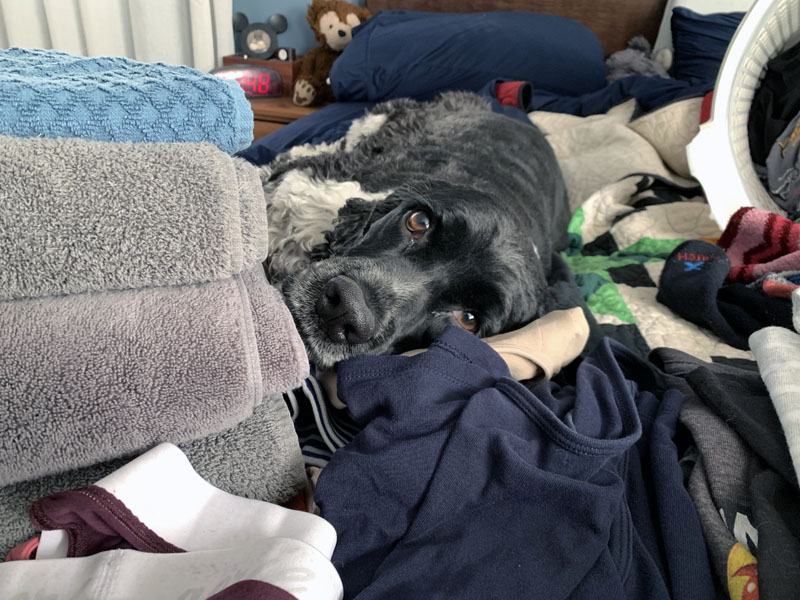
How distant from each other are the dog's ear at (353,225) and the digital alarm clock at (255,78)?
243 centimetres

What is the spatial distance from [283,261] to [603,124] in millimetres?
1839

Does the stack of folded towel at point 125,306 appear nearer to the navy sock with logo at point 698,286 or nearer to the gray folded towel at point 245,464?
the gray folded towel at point 245,464

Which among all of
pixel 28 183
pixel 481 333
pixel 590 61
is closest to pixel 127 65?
pixel 28 183

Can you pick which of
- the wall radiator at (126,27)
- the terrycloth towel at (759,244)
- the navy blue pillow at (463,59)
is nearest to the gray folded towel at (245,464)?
the terrycloth towel at (759,244)

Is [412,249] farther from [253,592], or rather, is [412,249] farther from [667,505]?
[253,592]

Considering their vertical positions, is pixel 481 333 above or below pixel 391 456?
below

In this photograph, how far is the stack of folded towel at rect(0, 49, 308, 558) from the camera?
0.52 metres

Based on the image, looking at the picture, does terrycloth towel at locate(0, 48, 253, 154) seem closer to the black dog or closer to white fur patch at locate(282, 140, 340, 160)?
the black dog

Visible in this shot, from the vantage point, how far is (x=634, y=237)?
191cm

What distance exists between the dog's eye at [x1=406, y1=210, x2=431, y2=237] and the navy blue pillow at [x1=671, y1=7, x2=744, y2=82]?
249 cm

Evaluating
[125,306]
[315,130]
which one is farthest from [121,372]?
[315,130]

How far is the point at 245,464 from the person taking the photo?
2.12 ft

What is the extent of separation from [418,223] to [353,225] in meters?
0.18

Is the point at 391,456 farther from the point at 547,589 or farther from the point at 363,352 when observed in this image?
the point at 363,352
